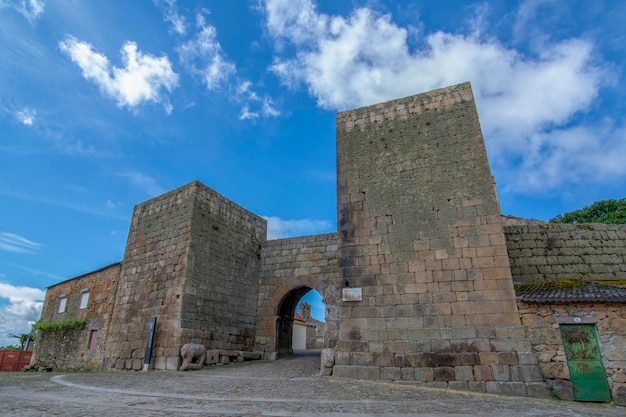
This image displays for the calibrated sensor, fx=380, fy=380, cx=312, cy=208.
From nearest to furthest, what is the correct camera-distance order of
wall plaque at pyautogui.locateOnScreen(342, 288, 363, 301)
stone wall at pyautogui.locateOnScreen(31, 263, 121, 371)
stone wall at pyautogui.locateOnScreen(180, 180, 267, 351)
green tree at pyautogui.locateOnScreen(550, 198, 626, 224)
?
wall plaque at pyautogui.locateOnScreen(342, 288, 363, 301), stone wall at pyautogui.locateOnScreen(180, 180, 267, 351), stone wall at pyautogui.locateOnScreen(31, 263, 121, 371), green tree at pyautogui.locateOnScreen(550, 198, 626, 224)

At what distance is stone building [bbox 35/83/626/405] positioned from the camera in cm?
716

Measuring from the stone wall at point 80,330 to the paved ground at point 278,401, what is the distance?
6.60 metres

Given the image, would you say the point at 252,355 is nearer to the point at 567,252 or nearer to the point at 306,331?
the point at 567,252

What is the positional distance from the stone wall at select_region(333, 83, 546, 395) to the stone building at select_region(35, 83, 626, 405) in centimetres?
3

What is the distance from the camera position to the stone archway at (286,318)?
13.6 metres

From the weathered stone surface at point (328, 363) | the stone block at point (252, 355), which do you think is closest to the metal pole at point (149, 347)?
the stone block at point (252, 355)

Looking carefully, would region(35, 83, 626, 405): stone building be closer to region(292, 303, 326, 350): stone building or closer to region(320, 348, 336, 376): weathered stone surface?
region(320, 348, 336, 376): weathered stone surface

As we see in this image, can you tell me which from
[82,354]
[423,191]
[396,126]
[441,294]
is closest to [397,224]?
[423,191]

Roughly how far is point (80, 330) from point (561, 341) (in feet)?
50.6

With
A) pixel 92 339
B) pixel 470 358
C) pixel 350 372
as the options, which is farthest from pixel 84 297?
pixel 470 358

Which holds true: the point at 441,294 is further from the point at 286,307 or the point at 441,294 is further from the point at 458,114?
the point at 286,307

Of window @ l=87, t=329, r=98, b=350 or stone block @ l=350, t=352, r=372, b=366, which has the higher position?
window @ l=87, t=329, r=98, b=350

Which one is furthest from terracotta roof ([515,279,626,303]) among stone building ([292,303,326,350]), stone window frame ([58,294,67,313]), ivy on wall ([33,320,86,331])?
stone window frame ([58,294,67,313])

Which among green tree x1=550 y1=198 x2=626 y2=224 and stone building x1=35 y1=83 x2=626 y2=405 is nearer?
stone building x1=35 y1=83 x2=626 y2=405
